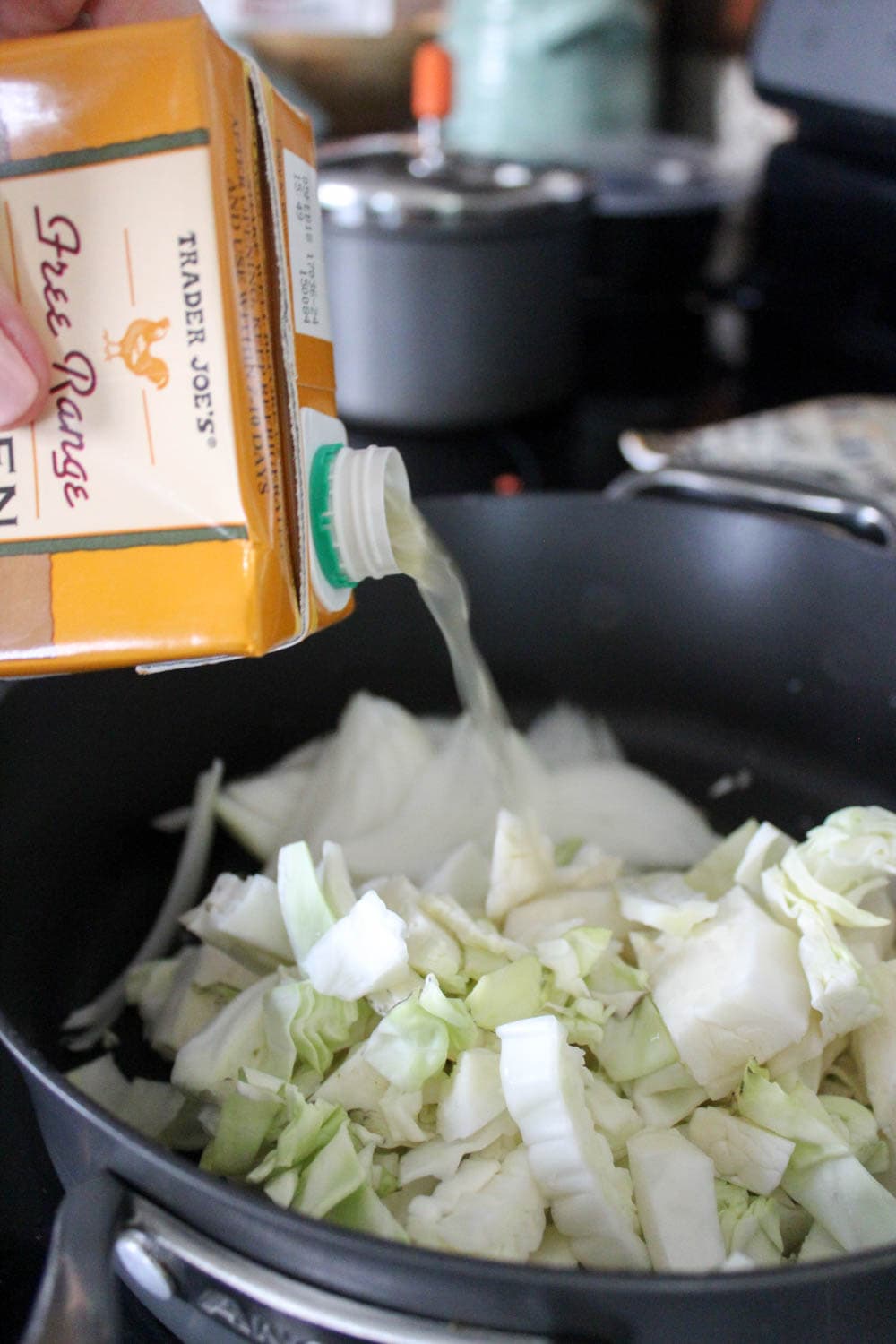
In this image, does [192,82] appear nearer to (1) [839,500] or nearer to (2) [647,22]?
(1) [839,500]

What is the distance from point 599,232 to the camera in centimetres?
150

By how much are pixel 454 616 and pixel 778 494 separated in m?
0.41

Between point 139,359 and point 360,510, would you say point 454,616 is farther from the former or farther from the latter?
point 139,359

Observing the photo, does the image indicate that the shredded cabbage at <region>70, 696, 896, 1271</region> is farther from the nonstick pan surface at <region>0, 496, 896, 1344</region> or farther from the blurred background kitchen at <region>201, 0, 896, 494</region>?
the blurred background kitchen at <region>201, 0, 896, 494</region>

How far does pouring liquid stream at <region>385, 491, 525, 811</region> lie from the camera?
0.77m

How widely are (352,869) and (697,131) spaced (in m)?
1.63

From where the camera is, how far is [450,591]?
868 mm

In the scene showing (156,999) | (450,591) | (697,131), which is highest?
(697,131)

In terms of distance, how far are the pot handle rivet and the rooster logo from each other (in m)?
0.40

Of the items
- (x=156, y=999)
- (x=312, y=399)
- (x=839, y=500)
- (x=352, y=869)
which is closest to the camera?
(x=312, y=399)

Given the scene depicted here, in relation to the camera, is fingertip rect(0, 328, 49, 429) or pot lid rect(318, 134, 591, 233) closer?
fingertip rect(0, 328, 49, 429)

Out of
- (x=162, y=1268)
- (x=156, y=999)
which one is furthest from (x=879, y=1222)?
(x=156, y=999)

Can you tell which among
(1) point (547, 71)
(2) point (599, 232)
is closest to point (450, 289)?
(2) point (599, 232)

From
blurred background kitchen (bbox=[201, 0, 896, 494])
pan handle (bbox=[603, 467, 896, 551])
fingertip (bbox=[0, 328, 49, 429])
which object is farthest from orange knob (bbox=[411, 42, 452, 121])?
fingertip (bbox=[0, 328, 49, 429])
